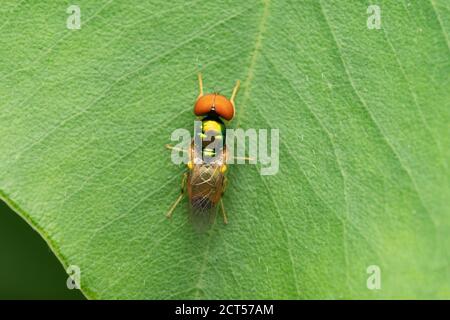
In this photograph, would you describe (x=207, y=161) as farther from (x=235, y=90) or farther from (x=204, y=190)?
Result: (x=235, y=90)

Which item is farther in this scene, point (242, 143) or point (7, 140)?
point (242, 143)

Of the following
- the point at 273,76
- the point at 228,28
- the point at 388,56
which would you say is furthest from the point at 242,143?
the point at 388,56

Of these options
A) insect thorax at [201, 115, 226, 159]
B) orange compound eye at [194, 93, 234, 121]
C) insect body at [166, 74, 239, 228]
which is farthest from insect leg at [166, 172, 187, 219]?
orange compound eye at [194, 93, 234, 121]

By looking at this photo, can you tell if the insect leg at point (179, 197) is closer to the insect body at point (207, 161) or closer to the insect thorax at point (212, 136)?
the insect body at point (207, 161)

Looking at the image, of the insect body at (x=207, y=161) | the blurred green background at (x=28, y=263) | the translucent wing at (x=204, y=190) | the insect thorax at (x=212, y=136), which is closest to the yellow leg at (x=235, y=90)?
the insect body at (x=207, y=161)

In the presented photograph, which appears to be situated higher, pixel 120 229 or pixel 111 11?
pixel 111 11

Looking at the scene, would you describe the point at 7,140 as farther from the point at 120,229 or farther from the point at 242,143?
the point at 242,143
